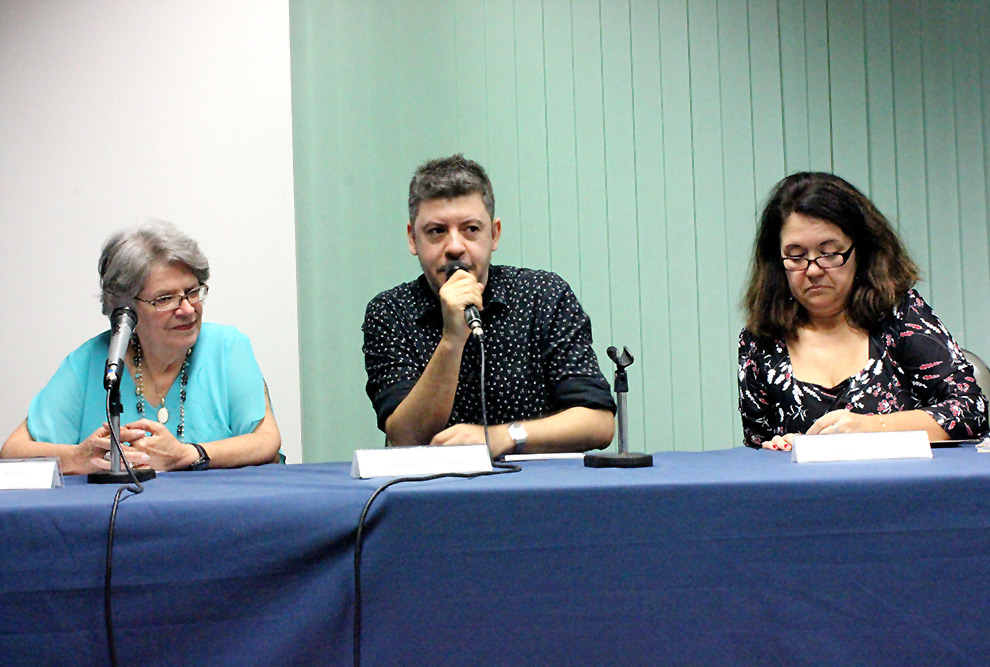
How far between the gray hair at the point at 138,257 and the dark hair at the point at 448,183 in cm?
51

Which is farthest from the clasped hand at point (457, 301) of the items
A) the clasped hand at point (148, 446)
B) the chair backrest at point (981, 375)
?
the chair backrest at point (981, 375)

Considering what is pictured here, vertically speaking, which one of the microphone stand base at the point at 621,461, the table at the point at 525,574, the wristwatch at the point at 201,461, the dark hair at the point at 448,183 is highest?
the dark hair at the point at 448,183

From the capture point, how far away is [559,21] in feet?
9.72

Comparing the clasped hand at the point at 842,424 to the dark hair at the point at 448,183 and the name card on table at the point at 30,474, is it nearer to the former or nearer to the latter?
the dark hair at the point at 448,183

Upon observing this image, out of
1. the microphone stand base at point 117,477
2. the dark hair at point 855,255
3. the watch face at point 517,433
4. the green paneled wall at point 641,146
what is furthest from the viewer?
the green paneled wall at point 641,146

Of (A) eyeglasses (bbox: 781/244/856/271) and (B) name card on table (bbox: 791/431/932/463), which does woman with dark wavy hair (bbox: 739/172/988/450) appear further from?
(B) name card on table (bbox: 791/431/932/463)

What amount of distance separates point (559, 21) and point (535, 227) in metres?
0.71

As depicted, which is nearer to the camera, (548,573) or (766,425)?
(548,573)

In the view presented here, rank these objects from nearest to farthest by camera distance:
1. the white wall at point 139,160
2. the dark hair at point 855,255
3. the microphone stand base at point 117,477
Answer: the microphone stand base at point 117,477
the dark hair at point 855,255
the white wall at point 139,160

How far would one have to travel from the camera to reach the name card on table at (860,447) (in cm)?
128

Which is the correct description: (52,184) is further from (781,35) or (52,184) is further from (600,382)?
(781,35)

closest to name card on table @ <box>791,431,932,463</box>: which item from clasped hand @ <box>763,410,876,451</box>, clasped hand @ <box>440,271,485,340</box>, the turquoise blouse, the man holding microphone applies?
clasped hand @ <box>763,410,876,451</box>

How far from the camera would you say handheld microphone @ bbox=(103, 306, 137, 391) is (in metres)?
1.31

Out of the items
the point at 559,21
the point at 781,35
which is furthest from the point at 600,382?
the point at 781,35
